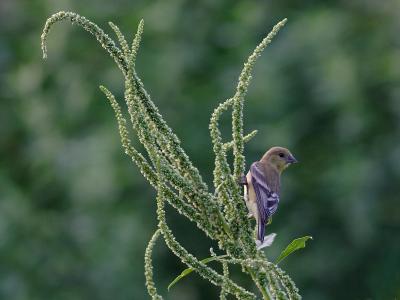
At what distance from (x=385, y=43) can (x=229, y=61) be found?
2.02 metres

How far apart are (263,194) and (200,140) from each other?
8.02 metres

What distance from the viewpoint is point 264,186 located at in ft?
17.8

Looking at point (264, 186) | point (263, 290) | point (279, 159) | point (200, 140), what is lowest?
point (263, 290)

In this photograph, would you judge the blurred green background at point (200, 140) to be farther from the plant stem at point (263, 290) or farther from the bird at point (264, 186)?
the plant stem at point (263, 290)

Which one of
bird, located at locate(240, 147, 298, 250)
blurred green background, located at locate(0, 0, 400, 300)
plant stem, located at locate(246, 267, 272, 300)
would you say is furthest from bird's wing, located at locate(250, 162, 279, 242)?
blurred green background, located at locate(0, 0, 400, 300)

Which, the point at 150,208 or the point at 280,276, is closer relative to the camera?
the point at 280,276

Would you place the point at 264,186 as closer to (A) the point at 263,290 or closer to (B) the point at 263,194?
(B) the point at 263,194

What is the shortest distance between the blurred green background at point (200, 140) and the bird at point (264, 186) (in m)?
5.42

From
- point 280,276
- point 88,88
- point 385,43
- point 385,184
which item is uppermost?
point 88,88

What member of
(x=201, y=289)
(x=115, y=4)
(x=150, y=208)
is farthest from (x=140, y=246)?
(x=115, y=4)

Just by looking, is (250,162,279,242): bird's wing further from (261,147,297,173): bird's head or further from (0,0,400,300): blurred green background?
(0,0,400,300): blurred green background

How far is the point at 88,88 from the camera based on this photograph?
1420 centimetres

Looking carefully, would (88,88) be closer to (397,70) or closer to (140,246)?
(140,246)

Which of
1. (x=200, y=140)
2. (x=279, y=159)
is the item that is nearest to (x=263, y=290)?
(x=279, y=159)
